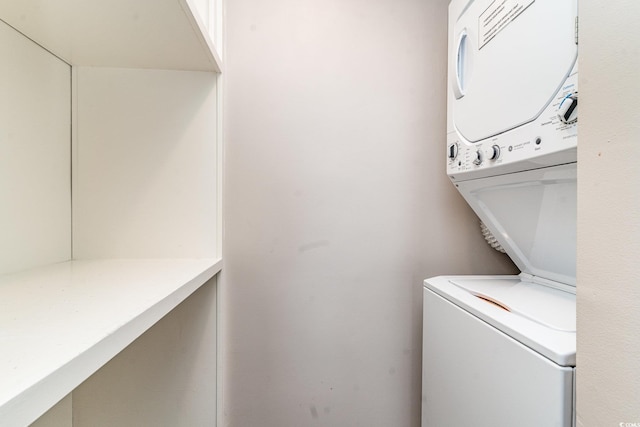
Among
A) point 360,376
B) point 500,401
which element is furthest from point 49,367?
point 360,376

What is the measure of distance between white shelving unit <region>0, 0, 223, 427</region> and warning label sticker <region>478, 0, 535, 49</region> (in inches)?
31.4

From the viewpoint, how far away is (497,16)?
0.79 meters

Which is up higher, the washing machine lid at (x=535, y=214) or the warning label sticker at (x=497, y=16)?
the warning label sticker at (x=497, y=16)

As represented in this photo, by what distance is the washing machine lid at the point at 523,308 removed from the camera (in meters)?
0.53

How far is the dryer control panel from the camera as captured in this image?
576mm

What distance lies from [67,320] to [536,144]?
97cm

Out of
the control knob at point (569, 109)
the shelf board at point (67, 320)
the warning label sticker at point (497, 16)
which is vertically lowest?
the shelf board at point (67, 320)

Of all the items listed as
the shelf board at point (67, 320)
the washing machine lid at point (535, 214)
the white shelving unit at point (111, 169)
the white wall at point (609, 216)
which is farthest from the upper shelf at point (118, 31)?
the washing machine lid at point (535, 214)

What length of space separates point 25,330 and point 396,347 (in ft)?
3.82

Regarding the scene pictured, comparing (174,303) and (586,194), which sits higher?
(586,194)

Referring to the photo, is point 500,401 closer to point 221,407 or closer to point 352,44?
point 221,407

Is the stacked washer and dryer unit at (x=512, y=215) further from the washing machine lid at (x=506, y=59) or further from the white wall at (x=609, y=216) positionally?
the white wall at (x=609, y=216)

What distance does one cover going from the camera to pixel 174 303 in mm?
642

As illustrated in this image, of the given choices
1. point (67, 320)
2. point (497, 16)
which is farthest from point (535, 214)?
point (67, 320)
